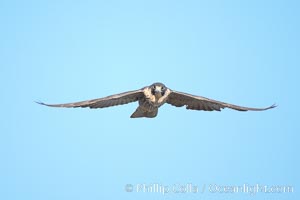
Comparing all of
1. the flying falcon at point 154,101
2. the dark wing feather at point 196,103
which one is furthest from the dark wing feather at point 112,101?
the dark wing feather at point 196,103

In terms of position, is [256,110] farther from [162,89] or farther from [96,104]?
[96,104]

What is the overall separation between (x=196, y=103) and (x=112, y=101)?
12.5ft

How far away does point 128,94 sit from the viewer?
3052 centimetres

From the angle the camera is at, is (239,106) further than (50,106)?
Yes

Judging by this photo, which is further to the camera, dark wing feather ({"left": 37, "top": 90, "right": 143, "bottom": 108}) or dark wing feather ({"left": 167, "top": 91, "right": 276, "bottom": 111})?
dark wing feather ({"left": 167, "top": 91, "right": 276, "bottom": 111})

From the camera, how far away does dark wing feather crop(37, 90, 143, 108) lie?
30.0 m

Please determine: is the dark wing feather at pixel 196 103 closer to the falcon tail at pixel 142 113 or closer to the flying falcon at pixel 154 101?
the flying falcon at pixel 154 101

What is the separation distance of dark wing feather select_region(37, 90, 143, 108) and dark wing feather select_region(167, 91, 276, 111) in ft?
5.43

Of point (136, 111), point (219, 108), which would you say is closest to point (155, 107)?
point (136, 111)

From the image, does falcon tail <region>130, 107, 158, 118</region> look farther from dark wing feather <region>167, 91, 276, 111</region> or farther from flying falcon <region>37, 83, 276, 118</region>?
dark wing feather <region>167, 91, 276, 111</region>

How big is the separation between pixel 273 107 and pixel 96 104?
715 centimetres

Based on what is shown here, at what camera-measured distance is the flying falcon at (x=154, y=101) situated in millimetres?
30125

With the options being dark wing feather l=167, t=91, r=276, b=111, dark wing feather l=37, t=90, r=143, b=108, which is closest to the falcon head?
dark wing feather l=37, t=90, r=143, b=108

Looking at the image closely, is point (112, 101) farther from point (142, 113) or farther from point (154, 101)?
point (154, 101)
